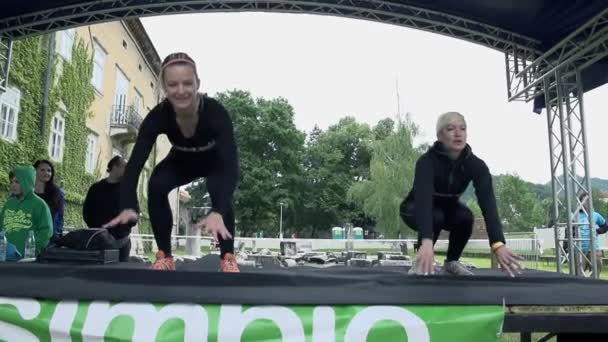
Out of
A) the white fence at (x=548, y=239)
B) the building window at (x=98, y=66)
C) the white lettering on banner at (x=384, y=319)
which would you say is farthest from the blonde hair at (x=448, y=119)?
the building window at (x=98, y=66)

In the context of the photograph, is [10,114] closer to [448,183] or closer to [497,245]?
[448,183]

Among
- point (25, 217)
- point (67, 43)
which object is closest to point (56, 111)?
point (67, 43)

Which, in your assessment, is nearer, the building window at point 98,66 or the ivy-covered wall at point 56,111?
the ivy-covered wall at point 56,111

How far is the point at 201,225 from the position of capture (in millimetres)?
1838

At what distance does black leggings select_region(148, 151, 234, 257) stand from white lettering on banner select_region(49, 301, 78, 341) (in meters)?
0.62

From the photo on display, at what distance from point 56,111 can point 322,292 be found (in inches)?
470

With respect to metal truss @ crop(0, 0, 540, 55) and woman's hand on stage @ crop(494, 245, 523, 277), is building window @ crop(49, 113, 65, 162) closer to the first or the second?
metal truss @ crop(0, 0, 540, 55)

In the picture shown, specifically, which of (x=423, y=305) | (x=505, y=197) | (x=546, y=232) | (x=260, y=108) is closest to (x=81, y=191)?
(x=423, y=305)

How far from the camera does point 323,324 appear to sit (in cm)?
170

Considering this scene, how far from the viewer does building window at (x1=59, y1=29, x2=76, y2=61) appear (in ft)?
39.6

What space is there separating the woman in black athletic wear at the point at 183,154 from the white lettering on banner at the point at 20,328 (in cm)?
42

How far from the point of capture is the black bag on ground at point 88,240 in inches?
99.0

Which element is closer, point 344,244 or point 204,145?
point 204,145

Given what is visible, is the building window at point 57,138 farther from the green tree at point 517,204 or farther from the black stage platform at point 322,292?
the green tree at point 517,204
